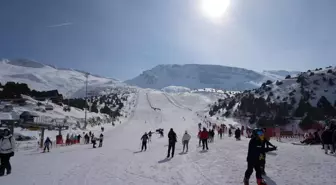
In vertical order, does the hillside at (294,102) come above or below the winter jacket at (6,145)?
above

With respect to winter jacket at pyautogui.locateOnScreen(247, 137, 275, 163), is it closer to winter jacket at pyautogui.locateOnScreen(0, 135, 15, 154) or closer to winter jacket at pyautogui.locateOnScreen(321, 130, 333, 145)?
winter jacket at pyautogui.locateOnScreen(0, 135, 15, 154)

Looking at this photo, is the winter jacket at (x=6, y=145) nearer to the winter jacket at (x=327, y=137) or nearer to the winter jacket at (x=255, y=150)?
the winter jacket at (x=255, y=150)

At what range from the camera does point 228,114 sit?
106375 millimetres

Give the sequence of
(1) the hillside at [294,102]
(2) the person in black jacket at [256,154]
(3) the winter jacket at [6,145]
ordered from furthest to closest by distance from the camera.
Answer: (1) the hillside at [294,102] < (3) the winter jacket at [6,145] < (2) the person in black jacket at [256,154]

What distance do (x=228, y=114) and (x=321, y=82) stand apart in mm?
32702

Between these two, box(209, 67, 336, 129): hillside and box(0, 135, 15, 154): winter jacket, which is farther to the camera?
box(209, 67, 336, 129): hillside

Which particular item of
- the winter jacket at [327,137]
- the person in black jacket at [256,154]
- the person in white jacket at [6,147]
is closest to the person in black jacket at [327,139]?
the winter jacket at [327,137]

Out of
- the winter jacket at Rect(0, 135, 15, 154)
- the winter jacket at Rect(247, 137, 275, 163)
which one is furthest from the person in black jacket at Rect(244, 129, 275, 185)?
the winter jacket at Rect(0, 135, 15, 154)

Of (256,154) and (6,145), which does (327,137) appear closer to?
(256,154)

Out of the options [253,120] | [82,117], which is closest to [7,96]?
[82,117]

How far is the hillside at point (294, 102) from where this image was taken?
81000mm

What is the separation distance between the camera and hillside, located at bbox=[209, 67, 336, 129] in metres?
81.0

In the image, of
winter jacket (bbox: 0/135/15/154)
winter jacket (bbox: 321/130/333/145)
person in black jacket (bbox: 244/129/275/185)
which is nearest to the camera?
person in black jacket (bbox: 244/129/275/185)

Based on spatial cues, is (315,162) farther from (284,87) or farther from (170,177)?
(284,87)
